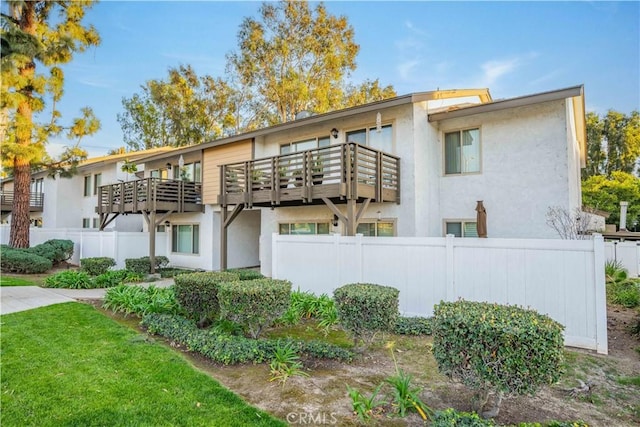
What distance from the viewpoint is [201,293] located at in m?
6.19

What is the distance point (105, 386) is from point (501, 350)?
13.8 feet

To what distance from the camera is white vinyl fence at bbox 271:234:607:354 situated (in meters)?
5.34

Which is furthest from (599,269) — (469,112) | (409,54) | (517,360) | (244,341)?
(409,54)

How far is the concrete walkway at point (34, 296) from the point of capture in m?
8.29

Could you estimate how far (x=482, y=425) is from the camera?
9.61 ft

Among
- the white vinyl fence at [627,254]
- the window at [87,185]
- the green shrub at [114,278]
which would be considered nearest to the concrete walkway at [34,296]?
the green shrub at [114,278]

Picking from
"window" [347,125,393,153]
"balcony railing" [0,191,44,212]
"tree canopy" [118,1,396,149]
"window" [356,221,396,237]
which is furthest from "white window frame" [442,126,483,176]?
"balcony railing" [0,191,44,212]

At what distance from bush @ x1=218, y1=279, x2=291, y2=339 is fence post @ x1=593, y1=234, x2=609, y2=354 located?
459cm

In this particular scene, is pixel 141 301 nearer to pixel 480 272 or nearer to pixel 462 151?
pixel 480 272

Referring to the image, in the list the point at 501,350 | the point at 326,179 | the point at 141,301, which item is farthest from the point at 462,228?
the point at 141,301

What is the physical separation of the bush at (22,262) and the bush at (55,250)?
753 mm

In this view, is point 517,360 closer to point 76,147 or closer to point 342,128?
point 342,128

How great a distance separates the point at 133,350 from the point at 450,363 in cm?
450

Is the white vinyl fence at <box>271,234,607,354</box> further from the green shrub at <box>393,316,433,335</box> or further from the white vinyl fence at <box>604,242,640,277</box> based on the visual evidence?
the white vinyl fence at <box>604,242,640,277</box>
